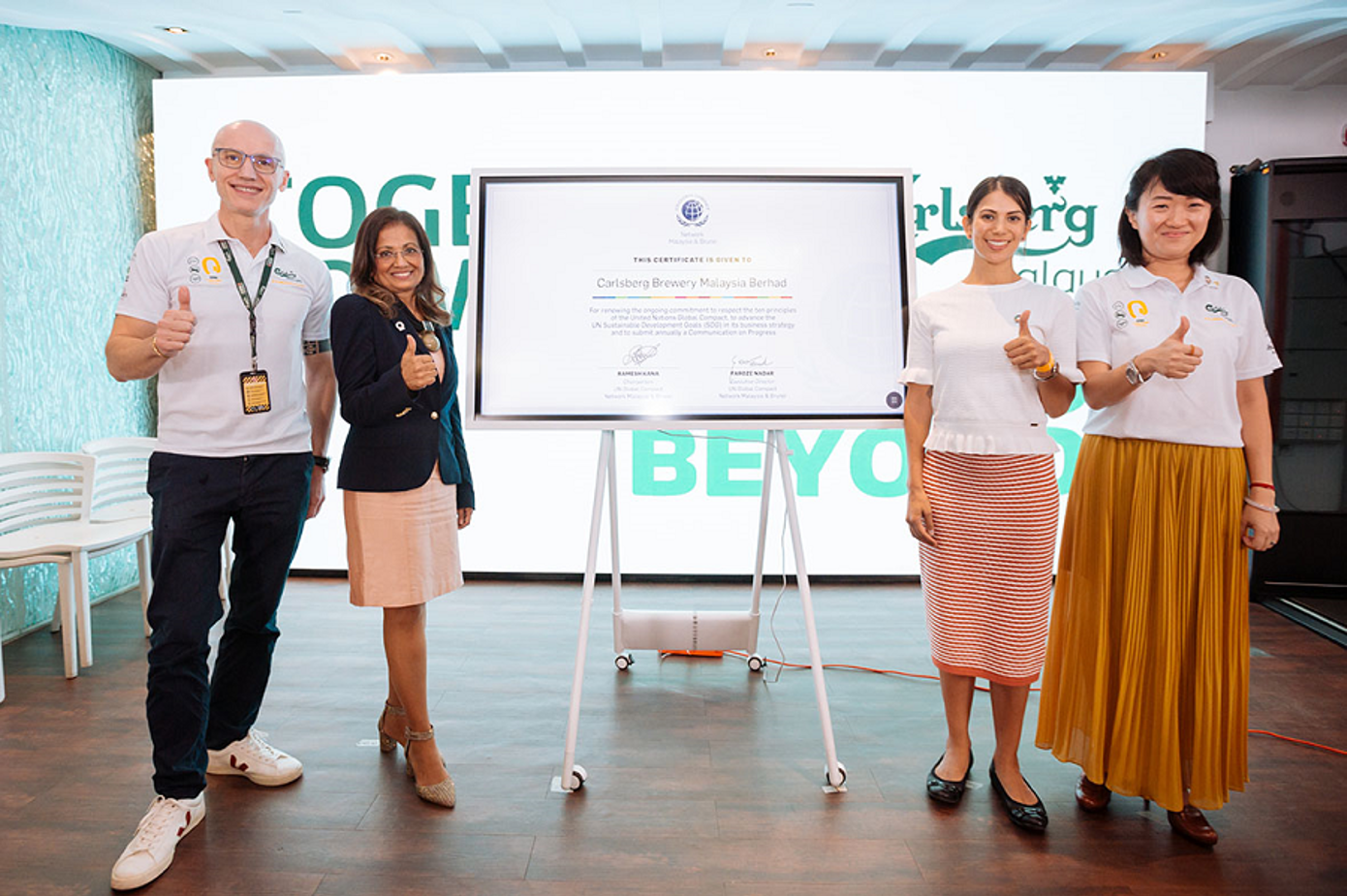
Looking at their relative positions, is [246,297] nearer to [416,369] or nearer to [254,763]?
[416,369]

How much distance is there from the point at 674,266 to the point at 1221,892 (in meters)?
2.06

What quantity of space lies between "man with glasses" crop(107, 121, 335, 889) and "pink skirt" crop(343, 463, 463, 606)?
0.22 m

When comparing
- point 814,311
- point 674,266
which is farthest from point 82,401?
point 814,311

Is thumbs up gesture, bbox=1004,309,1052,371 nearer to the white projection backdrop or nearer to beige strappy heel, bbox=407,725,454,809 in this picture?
beige strappy heel, bbox=407,725,454,809

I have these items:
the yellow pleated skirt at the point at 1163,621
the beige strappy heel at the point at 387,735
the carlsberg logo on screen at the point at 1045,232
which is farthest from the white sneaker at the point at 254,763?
the carlsberg logo on screen at the point at 1045,232

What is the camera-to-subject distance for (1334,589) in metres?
4.30

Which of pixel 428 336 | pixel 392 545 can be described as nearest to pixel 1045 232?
pixel 428 336

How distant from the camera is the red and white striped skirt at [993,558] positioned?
2.08 meters

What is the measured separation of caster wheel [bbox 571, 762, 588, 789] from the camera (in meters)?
2.31

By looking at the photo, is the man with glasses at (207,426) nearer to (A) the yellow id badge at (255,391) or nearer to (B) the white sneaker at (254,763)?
(A) the yellow id badge at (255,391)

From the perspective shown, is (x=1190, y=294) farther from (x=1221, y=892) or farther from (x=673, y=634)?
(x=673, y=634)

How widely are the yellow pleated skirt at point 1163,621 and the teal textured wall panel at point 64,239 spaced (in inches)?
164

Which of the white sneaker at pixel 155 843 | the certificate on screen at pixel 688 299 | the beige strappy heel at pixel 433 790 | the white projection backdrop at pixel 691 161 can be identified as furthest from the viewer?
the white projection backdrop at pixel 691 161
